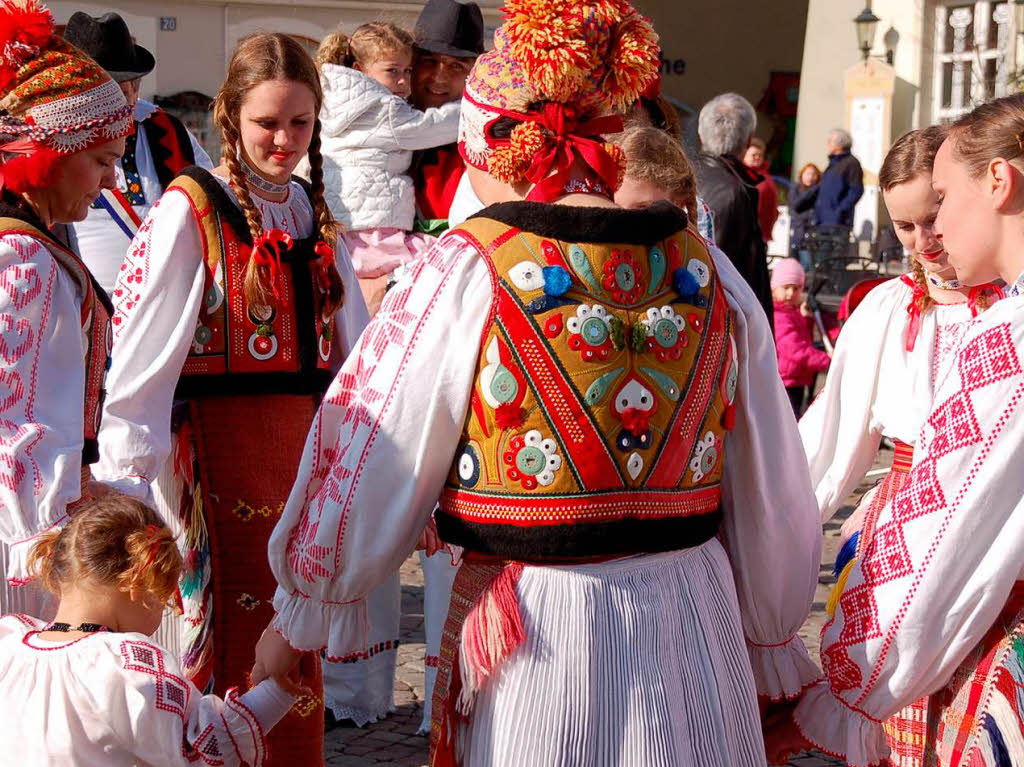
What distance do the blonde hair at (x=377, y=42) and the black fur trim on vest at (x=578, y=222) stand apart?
339cm

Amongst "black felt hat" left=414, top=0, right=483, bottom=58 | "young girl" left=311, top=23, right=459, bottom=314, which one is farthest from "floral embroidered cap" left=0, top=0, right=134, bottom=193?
"black felt hat" left=414, top=0, right=483, bottom=58

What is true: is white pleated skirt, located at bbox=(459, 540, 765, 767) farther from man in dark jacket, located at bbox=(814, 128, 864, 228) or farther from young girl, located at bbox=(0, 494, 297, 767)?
man in dark jacket, located at bbox=(814, 128, 864, 228)

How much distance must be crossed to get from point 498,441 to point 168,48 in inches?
469

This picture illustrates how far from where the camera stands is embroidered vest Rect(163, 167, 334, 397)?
11.5 ft

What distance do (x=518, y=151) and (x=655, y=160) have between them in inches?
48.2

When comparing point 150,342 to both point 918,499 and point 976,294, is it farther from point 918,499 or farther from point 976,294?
point 976,294

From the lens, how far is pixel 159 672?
2.60m

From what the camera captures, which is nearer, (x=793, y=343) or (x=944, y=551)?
(x=944, y=551)

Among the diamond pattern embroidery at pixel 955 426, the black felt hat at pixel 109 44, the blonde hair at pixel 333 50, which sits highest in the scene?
the blonde hair at pixel 333 50

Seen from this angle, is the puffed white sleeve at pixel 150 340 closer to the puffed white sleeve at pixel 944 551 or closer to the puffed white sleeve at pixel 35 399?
the puffed white sleeve at pixel 35 399

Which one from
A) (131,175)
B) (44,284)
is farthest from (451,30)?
(44,284)

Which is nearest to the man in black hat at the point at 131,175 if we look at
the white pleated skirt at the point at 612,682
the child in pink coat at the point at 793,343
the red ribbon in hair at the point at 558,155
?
the red ribbon in hair at the point at 558,155

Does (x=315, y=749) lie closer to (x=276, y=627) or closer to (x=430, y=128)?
(x=276, y=627)

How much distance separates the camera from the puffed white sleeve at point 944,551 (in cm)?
213
